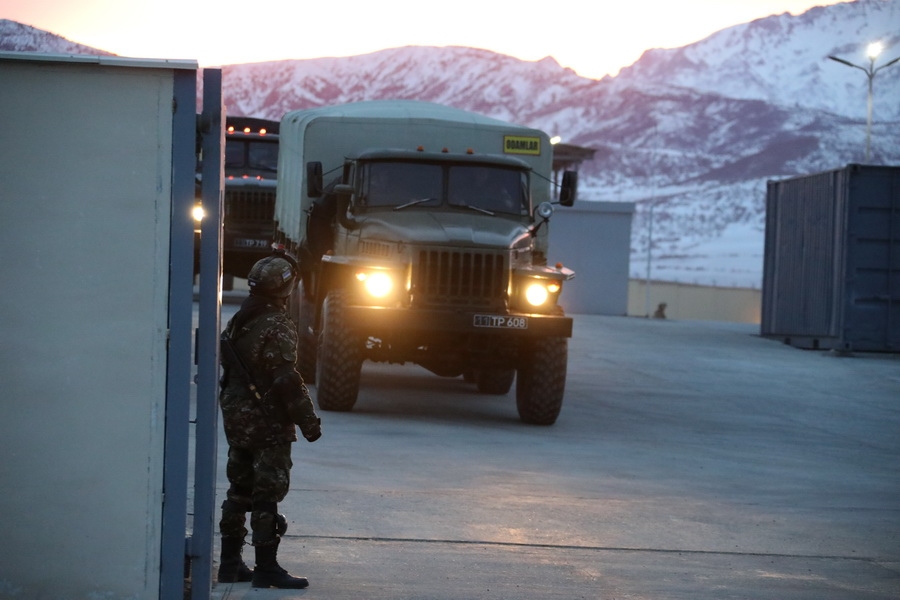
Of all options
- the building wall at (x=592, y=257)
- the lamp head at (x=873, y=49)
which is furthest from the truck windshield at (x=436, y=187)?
the lamp head at (x=873, y=49)

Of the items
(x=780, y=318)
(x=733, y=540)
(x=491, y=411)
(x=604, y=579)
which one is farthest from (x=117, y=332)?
(x=780, y=318)

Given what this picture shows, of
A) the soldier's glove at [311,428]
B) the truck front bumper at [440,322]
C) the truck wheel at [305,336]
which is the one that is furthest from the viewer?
the truck wheel at [305,336]

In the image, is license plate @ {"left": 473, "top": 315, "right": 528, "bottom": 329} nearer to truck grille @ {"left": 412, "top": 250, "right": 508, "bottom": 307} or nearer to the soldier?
truck grille @ {"left": 412, "top": 250, "right": 508, "bottom": 307}

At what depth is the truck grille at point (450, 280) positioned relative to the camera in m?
12.4

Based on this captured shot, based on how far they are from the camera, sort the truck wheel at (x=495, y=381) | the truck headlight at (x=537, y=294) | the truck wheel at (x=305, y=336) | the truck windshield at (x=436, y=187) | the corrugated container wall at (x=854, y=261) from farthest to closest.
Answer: the corrugated container wall at (x=854, y=261) → the truck wheel at (x=495, y=381) → the truck wheel at (x=305, y=336) → the truck windshield at (x=436, y=187) → the truck headlight at (x=537, y=294)

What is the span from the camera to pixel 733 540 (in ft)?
25.4

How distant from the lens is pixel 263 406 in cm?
594

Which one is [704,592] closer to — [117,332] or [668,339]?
[117,332]

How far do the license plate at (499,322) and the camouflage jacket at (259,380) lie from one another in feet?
20.5

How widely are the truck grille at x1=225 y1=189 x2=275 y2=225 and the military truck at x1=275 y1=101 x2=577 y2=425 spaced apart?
9.68 meters

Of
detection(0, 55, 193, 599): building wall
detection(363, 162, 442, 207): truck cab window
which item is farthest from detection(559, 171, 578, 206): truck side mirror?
detection(0, 55, 193, 599): building wall

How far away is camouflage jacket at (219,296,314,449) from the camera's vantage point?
5.91 meters

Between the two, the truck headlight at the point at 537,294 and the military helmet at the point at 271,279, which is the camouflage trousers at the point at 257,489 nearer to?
the military helmet at the point at 271,279

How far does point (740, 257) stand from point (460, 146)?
405 feet
